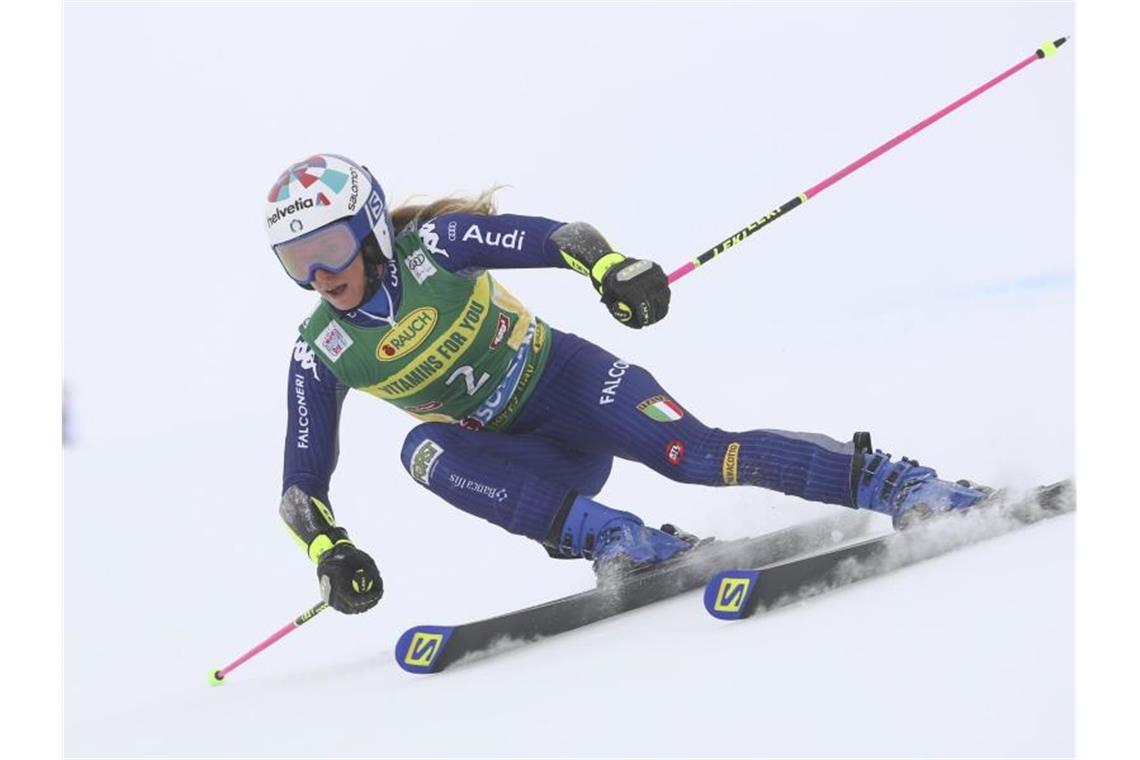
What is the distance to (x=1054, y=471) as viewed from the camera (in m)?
4.53

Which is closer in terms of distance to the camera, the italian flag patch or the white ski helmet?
the white ski helmet

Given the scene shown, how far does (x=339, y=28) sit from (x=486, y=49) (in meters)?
0.99

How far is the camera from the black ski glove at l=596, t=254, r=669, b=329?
12.7 feet

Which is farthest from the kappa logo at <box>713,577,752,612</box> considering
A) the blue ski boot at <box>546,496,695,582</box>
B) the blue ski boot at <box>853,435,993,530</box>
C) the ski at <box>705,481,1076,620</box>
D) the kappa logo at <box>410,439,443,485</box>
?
the kappa logo at <box>410,439,443,485</box>

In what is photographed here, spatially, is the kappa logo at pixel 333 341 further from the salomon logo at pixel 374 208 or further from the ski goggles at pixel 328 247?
the salomon logo at pixel 374 208

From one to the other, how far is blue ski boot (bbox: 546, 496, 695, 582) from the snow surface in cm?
66

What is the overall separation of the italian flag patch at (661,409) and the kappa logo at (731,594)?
0.94 meters

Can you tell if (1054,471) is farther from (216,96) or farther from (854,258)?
(216,96)

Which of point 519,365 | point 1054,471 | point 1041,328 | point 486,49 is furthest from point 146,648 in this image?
point 486,49

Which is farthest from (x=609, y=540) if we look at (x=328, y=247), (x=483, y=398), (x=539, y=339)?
(x=328, y=247)

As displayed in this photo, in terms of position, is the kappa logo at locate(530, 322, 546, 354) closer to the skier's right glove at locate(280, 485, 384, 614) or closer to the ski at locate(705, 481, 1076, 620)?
the skier's right glove at locate(280, 485, 384, 614)

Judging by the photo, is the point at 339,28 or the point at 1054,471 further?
the point at 339,28

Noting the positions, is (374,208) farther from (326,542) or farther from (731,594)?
(731,594)

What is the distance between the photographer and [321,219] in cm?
428
